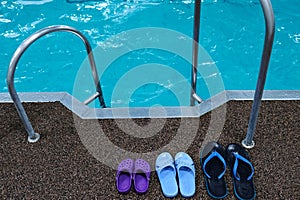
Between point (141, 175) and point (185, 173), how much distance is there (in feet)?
0.77

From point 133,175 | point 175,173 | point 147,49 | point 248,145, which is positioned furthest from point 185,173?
point 147,49

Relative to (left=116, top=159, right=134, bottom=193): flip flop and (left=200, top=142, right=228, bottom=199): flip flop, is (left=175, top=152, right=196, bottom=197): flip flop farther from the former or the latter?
(left=116, top=159, right=134, bottom=193): flip flop

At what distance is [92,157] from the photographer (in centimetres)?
201

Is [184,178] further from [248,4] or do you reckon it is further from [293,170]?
[248,4]

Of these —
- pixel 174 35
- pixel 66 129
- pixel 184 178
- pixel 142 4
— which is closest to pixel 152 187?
pixel 184 178

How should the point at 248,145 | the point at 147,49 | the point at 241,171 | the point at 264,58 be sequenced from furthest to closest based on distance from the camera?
1. the point at 147,49
2. the point at 248,145
3. the point at 241,171
4. the point at 264,58

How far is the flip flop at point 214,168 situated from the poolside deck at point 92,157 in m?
0.04

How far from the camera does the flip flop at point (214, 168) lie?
1.80 metres

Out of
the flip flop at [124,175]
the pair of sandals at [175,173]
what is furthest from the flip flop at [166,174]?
the flip flop at [124,175]

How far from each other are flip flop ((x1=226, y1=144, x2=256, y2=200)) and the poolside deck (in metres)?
0.04

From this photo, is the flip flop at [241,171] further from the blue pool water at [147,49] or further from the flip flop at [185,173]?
the blue pool water at [147,49]

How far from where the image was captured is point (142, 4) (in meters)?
4.45

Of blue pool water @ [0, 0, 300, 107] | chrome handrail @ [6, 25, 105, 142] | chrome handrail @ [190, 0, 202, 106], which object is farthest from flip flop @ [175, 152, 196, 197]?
blue pool water @ [0, 0, 300, 107]

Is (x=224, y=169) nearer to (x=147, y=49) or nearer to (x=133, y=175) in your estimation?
(x=133, y=175)
